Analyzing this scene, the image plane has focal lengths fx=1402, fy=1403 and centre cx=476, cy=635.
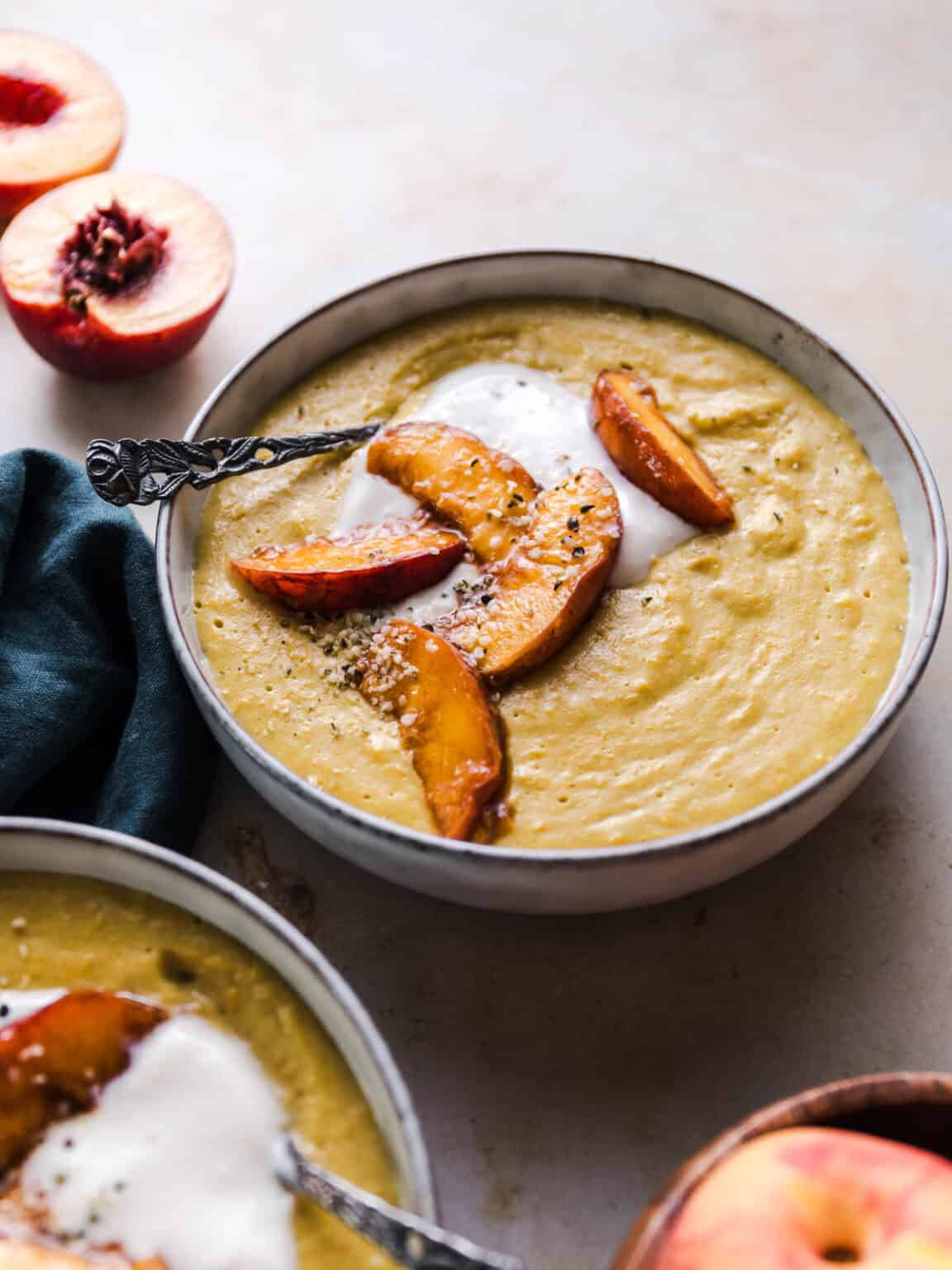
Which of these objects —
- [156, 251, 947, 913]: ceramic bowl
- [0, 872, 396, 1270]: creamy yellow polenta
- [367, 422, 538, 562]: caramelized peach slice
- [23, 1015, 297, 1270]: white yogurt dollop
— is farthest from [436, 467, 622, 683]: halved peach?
[23, 1015, 297, 1270]: white yogurt dollop

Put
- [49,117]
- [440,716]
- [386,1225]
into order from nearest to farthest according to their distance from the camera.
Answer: [386,1225] < [440,716] < [49,117]

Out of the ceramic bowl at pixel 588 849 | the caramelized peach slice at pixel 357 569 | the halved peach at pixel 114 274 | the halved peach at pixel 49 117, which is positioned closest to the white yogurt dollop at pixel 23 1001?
the ceramic bowl at pixel 588 849

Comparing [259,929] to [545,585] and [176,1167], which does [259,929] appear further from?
[545,585]

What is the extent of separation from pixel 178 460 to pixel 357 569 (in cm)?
35

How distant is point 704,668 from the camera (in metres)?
2.07

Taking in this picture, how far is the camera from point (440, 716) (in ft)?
6.53

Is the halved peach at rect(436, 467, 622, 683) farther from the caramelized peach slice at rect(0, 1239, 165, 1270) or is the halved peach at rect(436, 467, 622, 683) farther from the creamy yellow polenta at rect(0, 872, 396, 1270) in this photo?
the caramelized peach slice at rect(0, 1239, 165, 1270)

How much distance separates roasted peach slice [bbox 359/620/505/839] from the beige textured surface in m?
0.21

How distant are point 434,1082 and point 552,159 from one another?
2.09m

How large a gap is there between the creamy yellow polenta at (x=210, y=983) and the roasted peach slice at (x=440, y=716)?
35cm

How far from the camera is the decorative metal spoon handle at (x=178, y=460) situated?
2.14 m

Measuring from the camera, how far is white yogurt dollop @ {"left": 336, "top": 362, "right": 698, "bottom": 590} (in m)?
2.21

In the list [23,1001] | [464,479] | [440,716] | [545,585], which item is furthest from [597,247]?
[23,1001]

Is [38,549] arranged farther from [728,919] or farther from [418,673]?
[728,919]
